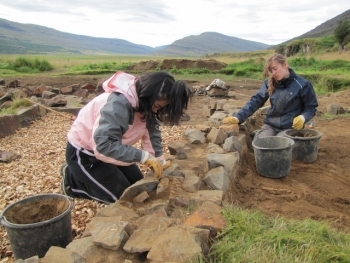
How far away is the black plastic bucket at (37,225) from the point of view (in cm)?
209

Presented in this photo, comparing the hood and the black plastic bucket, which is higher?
the hood

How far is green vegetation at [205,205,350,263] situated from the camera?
171 cm

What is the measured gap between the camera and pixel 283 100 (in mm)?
4176

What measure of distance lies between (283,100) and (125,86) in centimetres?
236

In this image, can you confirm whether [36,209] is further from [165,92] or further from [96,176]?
[165,92]

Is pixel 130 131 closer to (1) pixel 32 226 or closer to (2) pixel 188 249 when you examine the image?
(1) pixel 32 226

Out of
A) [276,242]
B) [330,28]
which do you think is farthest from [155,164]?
[330,28]

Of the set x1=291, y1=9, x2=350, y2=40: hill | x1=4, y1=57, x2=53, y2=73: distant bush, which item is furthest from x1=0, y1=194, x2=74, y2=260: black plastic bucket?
x1=291, y1=9, x2=350, y2=40: hill

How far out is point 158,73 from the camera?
246 centimetres

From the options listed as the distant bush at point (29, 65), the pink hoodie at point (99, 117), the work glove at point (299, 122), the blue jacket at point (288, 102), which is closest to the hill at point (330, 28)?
the distant bush at point (29, 65)

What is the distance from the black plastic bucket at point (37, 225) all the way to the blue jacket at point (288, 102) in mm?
2774

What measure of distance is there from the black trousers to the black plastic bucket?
0.50m

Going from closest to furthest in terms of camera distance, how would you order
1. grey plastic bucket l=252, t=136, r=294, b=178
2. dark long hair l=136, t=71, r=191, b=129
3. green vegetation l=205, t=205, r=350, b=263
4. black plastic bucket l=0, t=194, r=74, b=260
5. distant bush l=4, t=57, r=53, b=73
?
green vegetation l=205, t=205, r=350, b=263
black plastic bucket l=0, t=194, r=74, b=260
dark long hair l=136, t=71, r=191, b=129
grey plastic bucket l=252, t=136, r=294, b=178
distant bush l=4, t=57, r=53, b=73

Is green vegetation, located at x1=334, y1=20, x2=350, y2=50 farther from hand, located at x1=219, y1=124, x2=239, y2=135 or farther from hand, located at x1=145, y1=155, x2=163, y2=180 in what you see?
hand, located at x1=145, y1=155, x2=163, y2=180
